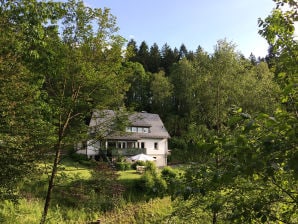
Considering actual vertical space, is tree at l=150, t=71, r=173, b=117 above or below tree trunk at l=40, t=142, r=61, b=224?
above

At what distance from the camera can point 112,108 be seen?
8648mm

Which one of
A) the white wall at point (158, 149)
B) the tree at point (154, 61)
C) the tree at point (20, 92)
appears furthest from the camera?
the tree at point (154, 61)

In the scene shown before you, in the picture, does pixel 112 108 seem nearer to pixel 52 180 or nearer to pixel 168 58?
pixel 52 180

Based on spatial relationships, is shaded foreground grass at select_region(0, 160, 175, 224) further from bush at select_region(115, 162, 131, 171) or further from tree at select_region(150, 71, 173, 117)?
tree at select_region(150, 71, 173, 117)

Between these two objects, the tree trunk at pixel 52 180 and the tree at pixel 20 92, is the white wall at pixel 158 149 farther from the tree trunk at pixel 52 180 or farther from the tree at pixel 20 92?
the tree at pixel 20 92

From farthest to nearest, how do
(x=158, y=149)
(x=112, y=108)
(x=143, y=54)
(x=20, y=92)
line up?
(x=143, y=54)
(x=158, y=149)
(x=112, y=108)
(x=20, y=92)

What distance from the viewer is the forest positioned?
1.98 metres

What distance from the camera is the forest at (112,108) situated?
1979 mm

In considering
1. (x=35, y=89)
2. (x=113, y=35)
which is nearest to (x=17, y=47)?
(x=35, y=89)

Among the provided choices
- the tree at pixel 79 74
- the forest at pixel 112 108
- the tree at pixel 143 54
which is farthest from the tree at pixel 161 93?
the tree at pixel 79 74

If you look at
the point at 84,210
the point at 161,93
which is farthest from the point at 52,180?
the point at 161,93

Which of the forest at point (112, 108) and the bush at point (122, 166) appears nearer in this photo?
the forest at point (112, 108)

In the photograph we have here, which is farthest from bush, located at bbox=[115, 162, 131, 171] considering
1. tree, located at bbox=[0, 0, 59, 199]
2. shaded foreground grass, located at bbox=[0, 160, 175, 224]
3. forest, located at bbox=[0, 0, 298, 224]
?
tree, located at bbox=[0, 0, 59, 199]

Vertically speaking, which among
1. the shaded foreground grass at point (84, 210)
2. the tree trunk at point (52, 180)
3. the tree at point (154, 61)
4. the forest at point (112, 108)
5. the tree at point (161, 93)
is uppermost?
the tree at point (154, 61)
